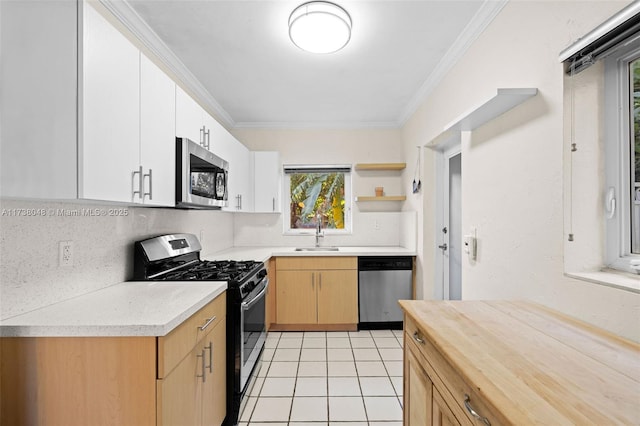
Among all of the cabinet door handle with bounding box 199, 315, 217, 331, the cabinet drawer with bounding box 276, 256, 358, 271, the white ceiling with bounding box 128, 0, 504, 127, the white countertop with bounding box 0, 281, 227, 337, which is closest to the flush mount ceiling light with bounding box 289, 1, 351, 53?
the white ceiling with bounding box 128, 0, 504, 127

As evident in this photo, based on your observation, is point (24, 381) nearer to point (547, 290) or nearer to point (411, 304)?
point (411, 304)

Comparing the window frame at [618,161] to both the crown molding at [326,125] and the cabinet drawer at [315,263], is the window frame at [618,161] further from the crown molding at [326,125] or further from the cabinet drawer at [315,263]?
the crown molding at [326,125]

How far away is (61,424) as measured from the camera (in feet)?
3.71

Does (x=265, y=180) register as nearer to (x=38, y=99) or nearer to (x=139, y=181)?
(x=139, y=181)

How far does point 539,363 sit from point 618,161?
840 millimetres

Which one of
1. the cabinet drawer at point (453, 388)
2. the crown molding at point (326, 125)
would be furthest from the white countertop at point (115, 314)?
the crown molding at point (326, 125)

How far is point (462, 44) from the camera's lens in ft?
7.17

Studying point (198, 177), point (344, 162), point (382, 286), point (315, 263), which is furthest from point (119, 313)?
point (344, 162)

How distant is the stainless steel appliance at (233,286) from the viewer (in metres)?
1.95

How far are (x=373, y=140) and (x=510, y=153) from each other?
8.47 ft

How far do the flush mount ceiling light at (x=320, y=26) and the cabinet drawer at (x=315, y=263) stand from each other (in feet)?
6.91

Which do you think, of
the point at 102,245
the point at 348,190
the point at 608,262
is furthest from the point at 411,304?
the point at 348,190

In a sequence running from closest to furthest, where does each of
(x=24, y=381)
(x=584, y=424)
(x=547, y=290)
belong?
(x=584, y=424), (x=24, y=381), (x=547, y=290)

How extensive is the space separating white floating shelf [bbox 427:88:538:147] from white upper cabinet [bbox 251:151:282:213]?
7.87 feet
